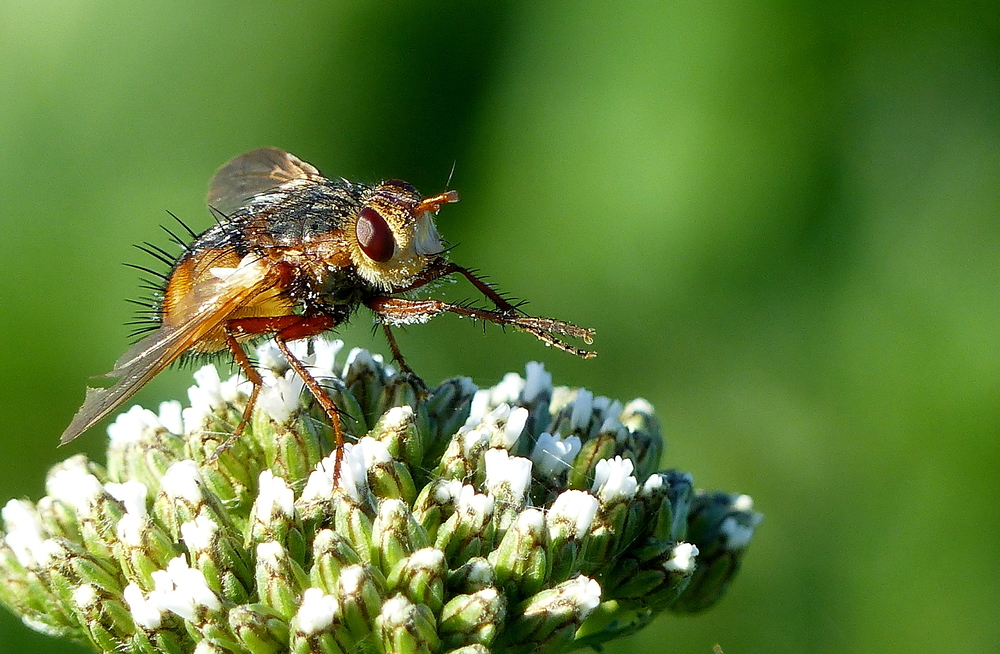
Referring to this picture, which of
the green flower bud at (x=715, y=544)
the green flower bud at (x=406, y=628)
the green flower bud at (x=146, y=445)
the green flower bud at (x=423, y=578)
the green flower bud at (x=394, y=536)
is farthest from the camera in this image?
the green flower bud at (x=715, y=544)

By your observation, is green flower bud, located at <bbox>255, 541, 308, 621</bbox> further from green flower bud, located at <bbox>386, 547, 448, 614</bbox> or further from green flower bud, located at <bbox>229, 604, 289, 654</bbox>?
green flower bud, located at <bbox>386, 547, 448, 614</bbox>

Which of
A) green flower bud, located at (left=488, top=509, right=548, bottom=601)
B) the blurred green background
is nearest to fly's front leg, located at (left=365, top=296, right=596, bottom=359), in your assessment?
green flower bud, located at (left=488, top=509, right=548, bottom=601)

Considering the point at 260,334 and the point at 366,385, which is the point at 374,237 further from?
the point at 366,385

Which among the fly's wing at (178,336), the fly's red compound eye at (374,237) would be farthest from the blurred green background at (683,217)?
the fly's red compound eye at (374,237)

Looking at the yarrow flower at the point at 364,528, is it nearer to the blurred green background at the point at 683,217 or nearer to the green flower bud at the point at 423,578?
the green flower bud at the point at 423,578

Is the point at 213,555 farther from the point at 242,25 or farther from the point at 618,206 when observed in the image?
the point at 242,25

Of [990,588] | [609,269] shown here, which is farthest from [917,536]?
[609,269]
